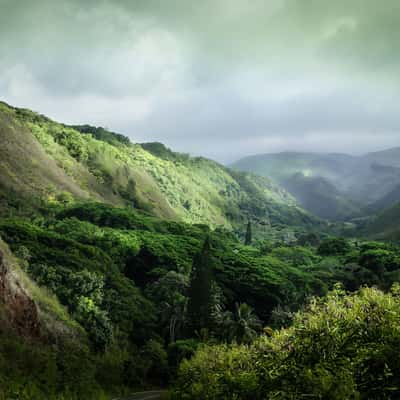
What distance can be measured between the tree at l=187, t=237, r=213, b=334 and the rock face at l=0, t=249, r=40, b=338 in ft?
112

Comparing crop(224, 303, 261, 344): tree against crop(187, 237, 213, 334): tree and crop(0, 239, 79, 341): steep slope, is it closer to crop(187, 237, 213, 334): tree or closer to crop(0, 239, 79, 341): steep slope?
crop(187, 237, 213, 334): tree

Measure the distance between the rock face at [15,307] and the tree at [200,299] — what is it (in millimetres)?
34073

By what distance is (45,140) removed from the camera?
180 metres

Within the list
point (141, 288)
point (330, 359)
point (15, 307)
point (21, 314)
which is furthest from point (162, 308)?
point (330, 359)

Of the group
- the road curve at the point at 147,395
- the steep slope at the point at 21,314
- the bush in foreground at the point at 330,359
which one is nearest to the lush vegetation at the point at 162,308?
the bush in foreground at the point at 330,359

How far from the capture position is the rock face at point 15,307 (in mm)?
45719

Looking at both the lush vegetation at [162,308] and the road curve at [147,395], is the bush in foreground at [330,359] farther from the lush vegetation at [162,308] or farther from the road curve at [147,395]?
the road curve at [147,395]

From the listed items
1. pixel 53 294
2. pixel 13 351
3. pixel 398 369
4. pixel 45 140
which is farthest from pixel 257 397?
pixel 45 140

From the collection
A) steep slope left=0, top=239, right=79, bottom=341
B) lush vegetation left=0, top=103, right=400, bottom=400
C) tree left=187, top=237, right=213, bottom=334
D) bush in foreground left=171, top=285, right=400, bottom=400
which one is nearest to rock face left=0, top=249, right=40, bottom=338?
steep slope left=0, top=239, right=79, bottom=341

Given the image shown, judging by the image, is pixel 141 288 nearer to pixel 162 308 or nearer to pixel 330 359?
pixel 162 308

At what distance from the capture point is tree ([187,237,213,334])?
78.2 metres

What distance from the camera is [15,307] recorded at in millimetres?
47406

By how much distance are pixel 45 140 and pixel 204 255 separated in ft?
401

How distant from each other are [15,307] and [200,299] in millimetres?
38554
